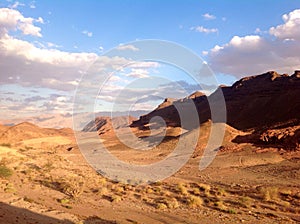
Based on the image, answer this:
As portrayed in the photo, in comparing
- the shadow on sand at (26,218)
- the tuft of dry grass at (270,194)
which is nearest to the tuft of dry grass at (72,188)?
the shadow on sand at (26,218)

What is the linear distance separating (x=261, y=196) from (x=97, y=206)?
9.29 m

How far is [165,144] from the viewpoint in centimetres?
5647

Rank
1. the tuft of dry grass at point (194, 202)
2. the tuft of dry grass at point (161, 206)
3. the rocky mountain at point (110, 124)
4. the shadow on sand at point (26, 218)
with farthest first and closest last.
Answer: the rocky mountain at point (110, 124)
the tuft of dry grass at point (194, 202)
the tuft of dry grass at point (161, 206)
the shadow on sand at point (26, 218)

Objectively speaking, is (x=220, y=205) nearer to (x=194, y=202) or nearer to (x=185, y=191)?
(x=194, y=202)

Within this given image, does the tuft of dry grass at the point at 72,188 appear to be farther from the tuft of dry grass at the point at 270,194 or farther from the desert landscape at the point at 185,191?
the tuft of dry grass at the point at 270,194

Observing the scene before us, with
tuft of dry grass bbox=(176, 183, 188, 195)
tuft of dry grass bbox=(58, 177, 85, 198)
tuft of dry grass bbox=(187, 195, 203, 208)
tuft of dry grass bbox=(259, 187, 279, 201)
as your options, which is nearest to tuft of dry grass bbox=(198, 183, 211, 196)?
tuft of dry grass bbox=(176, 183, 188, 195)

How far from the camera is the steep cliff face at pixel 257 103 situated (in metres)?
72.0

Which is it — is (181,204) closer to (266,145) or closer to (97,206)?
(97,206)

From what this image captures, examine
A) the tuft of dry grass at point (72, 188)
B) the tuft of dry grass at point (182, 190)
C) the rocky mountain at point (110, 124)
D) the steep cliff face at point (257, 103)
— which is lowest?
the tuft of dry grass at point (72, 188)

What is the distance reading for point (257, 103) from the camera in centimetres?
8912

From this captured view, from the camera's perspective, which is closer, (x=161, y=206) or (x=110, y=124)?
(x=161, y=206)

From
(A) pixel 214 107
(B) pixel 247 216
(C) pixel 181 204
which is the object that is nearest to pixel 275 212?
(B) pixel 247 216

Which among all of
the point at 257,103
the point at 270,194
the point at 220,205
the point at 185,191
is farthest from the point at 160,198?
the point at 257,103

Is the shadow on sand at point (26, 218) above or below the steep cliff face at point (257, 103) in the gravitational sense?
below
